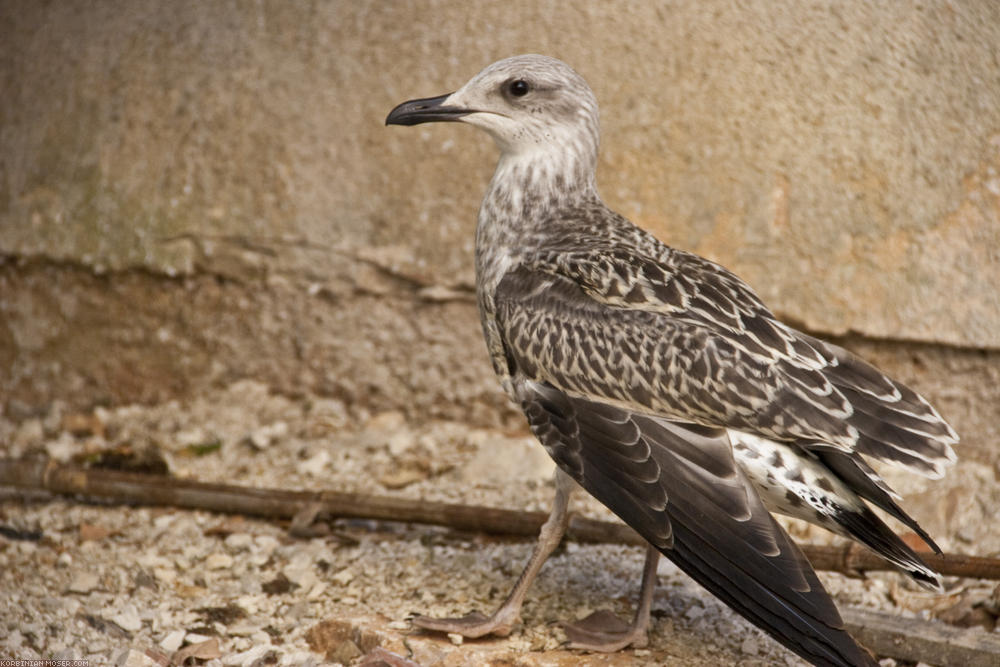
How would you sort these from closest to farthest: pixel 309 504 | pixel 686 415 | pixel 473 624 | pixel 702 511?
pixel 702 511 → pixel 686 415 → pixel 473 624 → pixel 309 504

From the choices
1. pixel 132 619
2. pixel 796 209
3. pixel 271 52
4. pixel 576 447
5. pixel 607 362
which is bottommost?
pixel 132 619

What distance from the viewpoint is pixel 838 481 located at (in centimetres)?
328

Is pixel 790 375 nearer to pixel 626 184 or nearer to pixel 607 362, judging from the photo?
pixel 607 362

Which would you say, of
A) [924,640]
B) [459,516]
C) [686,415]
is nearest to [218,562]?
[459,516]

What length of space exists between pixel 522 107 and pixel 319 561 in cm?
199

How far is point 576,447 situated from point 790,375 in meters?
0.71

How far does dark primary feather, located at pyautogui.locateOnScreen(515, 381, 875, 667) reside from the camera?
9.91ft

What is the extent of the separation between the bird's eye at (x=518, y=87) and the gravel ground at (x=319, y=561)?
1847 millimetres

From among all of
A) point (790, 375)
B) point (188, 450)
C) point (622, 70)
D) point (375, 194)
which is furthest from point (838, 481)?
point (188, 450)

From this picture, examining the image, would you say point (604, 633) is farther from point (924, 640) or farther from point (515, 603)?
point (924, 640)

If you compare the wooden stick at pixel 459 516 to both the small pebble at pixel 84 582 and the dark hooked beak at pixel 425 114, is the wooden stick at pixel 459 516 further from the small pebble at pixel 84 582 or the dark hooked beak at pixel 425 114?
the dark hooked beak at pixel 425 114

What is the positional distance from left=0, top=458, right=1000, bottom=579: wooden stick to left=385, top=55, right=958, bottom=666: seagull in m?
0.47

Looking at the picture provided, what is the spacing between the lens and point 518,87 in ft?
13.0

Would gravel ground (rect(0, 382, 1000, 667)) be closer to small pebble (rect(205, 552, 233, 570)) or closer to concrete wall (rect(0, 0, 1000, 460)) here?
small pebble (rect(205, 552, 233, 570))
